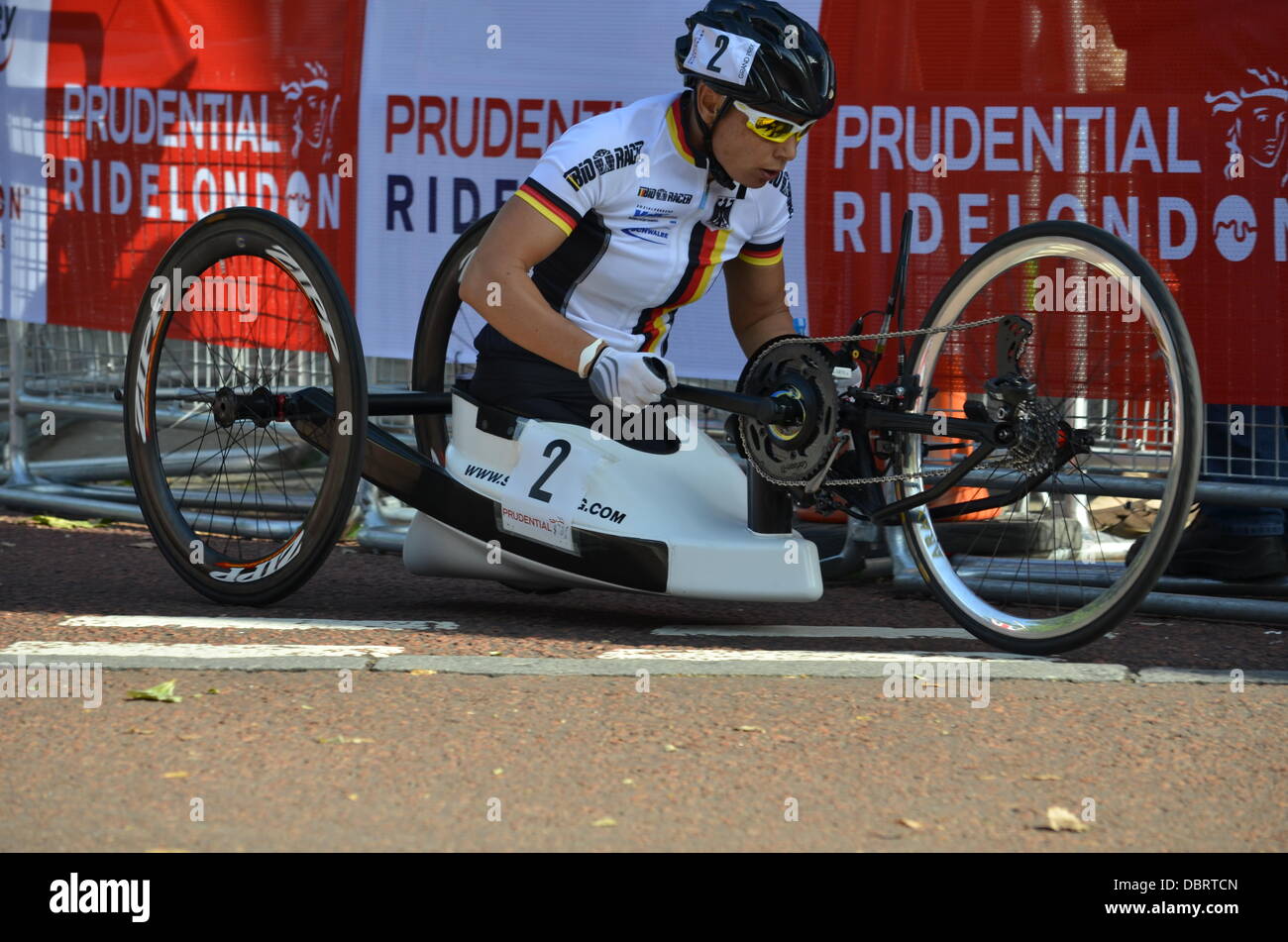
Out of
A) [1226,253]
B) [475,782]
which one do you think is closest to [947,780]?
[475,782]

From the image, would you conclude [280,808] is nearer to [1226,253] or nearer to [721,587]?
[721,587]

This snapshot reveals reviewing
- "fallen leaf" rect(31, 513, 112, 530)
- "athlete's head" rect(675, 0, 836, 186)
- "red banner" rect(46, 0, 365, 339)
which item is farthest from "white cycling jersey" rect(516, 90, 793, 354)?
"fallen leaf" rect(31, 513, 112, 530)

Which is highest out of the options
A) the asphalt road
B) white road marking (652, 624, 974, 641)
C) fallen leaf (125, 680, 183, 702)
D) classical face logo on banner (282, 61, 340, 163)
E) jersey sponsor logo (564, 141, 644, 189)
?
classical face logo on banner (282, 61, 340, 163)

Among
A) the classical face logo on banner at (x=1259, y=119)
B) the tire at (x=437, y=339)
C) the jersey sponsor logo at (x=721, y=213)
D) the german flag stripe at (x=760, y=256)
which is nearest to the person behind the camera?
the jersey sponsor logo at (x=721, y=213)

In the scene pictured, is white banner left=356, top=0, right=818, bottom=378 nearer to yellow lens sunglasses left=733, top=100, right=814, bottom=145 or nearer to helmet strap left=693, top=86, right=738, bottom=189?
helmet strap left=693, top=86, right=738, bottom=189

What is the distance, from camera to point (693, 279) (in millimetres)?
4758

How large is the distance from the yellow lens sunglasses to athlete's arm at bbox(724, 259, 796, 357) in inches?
21.9

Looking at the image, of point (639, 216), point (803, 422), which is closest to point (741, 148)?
point (639, 216)

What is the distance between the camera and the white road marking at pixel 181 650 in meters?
4.11

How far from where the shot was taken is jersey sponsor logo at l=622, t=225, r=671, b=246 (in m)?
4.60

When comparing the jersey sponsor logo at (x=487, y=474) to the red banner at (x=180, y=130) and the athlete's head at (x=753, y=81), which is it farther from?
the red banner at (x=180, y=130)

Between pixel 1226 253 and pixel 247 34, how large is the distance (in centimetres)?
361

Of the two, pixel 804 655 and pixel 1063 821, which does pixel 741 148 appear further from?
pixel 1063 821

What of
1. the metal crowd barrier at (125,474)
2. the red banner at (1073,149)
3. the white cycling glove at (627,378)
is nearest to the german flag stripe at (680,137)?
the white cycling glove at (627,378)
